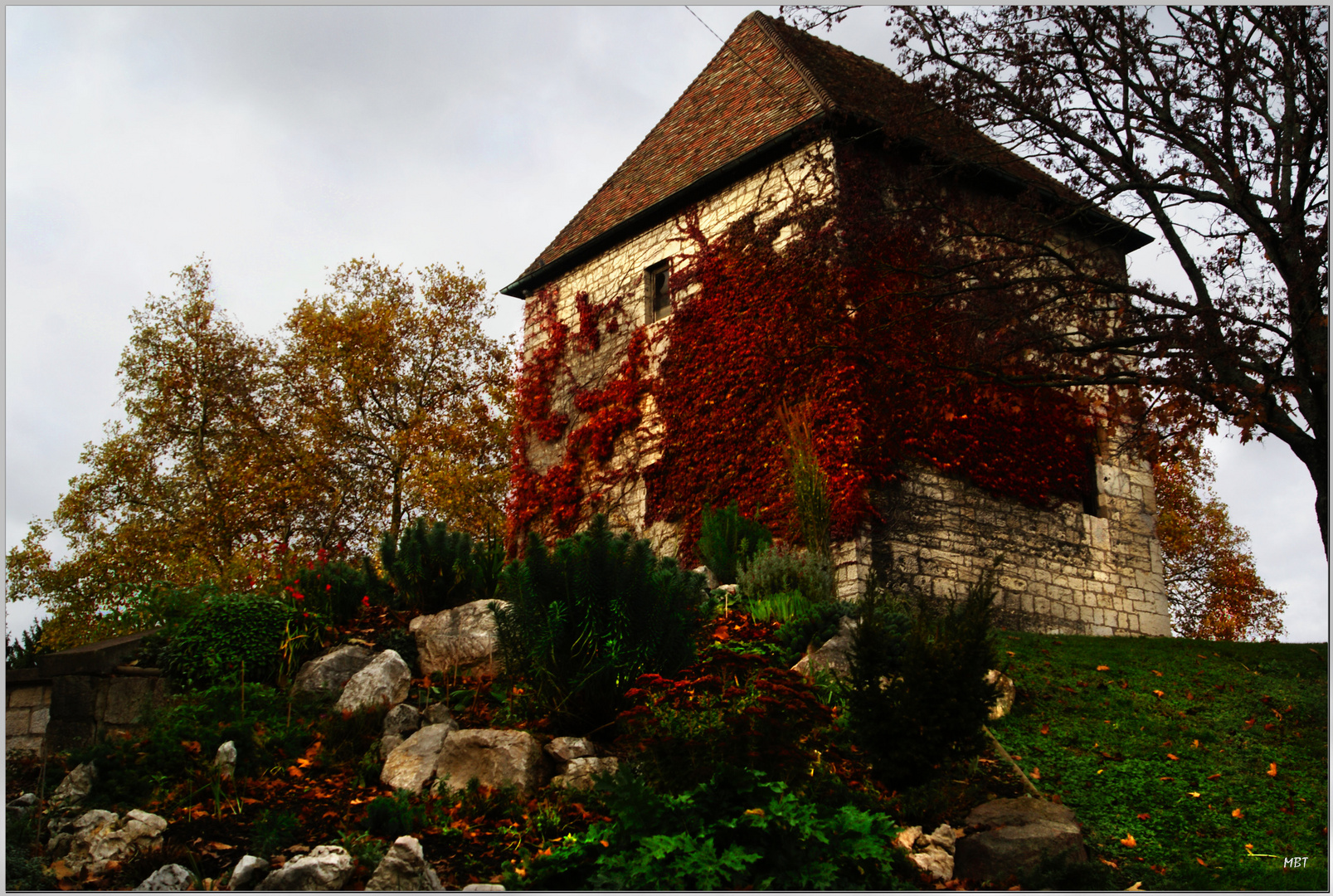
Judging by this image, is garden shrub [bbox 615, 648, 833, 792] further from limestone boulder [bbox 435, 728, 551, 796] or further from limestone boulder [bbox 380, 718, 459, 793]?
limestone boulder [bbox 380, 718, 459, 793]

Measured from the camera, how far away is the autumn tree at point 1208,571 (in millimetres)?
21531

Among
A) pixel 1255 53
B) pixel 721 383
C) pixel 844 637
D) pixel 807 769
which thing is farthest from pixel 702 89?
pixel 807 769

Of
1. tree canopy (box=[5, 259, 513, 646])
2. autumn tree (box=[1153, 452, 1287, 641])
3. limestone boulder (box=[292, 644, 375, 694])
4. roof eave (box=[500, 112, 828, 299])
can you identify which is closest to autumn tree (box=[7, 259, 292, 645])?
tree canopy (box=[5, 259, 513, 646])

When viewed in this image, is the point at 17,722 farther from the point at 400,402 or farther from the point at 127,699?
the point at 400,402

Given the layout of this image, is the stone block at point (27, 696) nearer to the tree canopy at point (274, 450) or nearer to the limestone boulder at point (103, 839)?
the limestone boulder at point (103, 839)

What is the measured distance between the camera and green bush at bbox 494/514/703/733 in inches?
248

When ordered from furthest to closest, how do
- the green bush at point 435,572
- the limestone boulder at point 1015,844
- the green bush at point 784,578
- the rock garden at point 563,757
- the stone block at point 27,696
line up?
Result: the green bush at point 784,578 < the green bush at point 435,572 < the stone block at point 27,696 < the limestone boulder at point 1015,844 < the rock garden at point 563,757

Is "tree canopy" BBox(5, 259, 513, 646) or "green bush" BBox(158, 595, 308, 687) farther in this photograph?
"tree canopy" BBox(5, 259, 513, 646)

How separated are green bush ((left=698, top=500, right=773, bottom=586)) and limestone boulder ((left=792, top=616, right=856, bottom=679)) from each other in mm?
2443

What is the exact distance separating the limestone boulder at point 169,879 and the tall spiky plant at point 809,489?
242 inches

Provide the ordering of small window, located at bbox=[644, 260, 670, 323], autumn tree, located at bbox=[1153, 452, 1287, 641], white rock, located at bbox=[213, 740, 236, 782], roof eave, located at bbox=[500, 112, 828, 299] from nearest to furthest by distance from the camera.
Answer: white rock, located at bbox=[213, 740, 236, 782] → roof eave, located at bbox=[500, 112, 828, 299] → small window, located at bbox=[644, 260, 670, 323] → autumn tree, located at bbox=[1153, 452, 1287, 641]

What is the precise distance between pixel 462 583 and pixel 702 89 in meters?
9.65

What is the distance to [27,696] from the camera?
252 inches

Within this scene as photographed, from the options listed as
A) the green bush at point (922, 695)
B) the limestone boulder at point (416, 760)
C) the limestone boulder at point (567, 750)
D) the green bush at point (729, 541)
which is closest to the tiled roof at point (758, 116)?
the green bush at point (729, 541)
